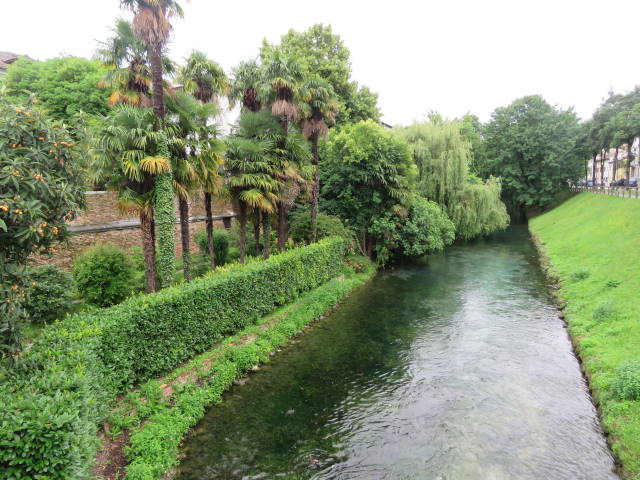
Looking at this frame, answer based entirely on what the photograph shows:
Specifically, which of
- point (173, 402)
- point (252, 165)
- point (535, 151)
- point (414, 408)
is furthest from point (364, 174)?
point (535, 151)

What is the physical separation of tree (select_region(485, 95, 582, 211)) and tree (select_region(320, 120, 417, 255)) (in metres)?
33.1

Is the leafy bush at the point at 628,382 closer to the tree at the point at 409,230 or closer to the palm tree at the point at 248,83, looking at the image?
the tree at the point at 409,230

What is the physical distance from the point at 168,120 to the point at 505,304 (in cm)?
1773

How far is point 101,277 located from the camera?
14367 mm

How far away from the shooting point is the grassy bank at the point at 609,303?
30.7ft

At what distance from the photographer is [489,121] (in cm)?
5691

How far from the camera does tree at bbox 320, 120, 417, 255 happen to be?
2498 cm

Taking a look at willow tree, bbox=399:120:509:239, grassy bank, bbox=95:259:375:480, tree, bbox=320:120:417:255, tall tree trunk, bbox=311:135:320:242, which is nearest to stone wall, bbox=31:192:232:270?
tall tree trunk, bbox=311:135:320:242

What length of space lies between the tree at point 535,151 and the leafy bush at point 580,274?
34229 millimetres

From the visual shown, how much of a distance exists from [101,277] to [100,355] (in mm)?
6644

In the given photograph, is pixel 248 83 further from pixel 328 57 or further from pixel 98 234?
pixel 328 57

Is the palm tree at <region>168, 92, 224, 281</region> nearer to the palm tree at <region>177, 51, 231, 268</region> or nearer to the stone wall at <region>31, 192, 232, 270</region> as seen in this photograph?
the palm tree at <region>177, 51, 231, 268</region>

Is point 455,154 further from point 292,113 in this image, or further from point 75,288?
point 75,288

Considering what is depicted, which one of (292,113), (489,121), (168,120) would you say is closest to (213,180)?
(168,120)
